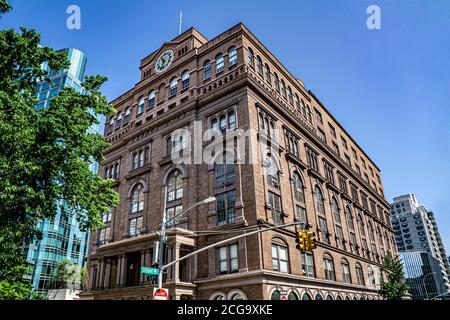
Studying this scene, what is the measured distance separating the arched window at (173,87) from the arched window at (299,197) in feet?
58.0

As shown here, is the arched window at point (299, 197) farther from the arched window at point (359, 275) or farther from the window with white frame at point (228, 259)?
the arched window at point (359, 275)

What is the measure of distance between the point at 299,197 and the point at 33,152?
25761mm

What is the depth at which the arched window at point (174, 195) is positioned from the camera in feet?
108

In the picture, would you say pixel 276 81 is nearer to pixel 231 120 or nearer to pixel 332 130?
pixel 231 120

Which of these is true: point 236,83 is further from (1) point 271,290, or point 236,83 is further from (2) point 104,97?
(1) point 271,290

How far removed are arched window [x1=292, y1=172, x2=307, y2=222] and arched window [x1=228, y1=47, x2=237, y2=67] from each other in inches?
551

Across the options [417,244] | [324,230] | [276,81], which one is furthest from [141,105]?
[417,244]

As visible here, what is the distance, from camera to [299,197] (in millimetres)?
35250

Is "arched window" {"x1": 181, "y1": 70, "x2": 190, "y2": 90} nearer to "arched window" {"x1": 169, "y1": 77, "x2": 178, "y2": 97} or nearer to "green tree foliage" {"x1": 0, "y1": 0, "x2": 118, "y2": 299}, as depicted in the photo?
"arched window" {"x1": 169, "y1": 77, "x2": 178, "y2": 97}

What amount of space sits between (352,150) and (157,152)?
39.1 m

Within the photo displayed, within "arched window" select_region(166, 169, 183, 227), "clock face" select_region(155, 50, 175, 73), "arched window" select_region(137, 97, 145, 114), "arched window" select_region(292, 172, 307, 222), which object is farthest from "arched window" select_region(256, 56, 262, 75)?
"arched window" select_region(137, 97, 145, 114)

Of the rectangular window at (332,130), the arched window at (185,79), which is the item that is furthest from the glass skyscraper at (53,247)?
the rectangular window at (332,130)

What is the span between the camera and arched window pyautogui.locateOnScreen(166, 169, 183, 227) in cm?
3284
